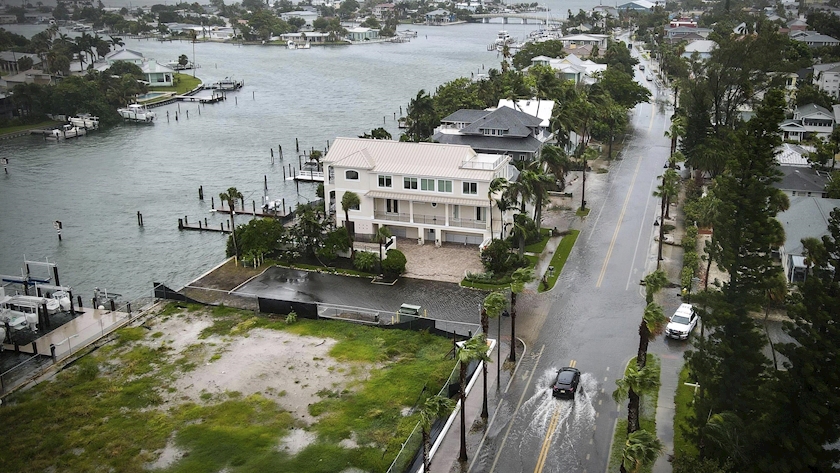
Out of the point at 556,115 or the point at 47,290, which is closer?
the point at 47,290

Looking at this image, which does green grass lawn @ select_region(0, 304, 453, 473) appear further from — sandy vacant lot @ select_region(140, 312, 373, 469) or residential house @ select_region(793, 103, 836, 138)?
residential house @ select_region(793, 103, 836, 138)

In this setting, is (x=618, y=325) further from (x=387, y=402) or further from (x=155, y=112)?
(x=155, y=112)

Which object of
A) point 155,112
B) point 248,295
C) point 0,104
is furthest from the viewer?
point 155,112

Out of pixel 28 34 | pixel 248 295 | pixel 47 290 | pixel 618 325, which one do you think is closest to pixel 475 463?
pixel 618 325

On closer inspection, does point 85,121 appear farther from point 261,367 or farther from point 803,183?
point 803,183

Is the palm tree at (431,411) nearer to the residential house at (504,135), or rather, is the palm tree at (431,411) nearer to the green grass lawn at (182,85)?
the residential house at (504,135)

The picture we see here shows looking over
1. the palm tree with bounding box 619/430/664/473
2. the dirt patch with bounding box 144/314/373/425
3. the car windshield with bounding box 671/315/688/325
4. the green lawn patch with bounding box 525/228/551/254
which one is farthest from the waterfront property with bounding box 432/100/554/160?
the palm tree with bounding box 619/430/664/473
